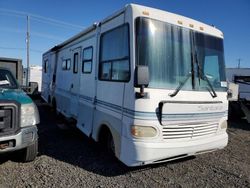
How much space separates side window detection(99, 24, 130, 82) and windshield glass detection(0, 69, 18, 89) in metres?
2.09

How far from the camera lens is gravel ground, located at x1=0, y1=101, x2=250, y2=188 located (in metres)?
4.38

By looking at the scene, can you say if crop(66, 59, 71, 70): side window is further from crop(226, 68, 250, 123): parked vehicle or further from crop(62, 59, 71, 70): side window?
crop(226, 68, 250, 123): parked vehicle

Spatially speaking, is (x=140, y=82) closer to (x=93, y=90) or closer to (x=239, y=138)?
(x=93, y=90)

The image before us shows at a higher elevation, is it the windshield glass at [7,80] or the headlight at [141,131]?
the windshield glass at [7,80]

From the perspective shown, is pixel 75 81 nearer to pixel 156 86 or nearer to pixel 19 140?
pixel 19 140

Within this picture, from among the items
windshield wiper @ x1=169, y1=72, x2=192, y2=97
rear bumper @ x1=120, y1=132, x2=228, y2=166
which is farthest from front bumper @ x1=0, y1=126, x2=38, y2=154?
windshield wiper @ x1=169, y1=72, x2=192, y2=97

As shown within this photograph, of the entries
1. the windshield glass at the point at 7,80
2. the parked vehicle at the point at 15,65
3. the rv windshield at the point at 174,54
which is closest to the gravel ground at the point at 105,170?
the windshield glass at the point at 7,80

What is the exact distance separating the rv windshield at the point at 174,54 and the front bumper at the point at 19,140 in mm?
2326

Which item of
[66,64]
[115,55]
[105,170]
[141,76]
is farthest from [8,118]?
[66,64]

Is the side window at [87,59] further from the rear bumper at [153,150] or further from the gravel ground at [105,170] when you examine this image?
the rear bumper at [153,150]

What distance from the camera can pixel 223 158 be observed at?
5.94 metres

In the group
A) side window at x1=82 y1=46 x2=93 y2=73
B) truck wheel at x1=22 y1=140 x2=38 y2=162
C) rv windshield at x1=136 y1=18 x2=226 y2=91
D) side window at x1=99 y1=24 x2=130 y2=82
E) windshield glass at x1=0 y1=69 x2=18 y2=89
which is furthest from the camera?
side window at x1=82 y1=46 x2=93 y2=73

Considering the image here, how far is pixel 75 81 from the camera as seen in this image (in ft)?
24.4

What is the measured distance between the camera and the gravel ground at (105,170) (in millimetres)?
4383
